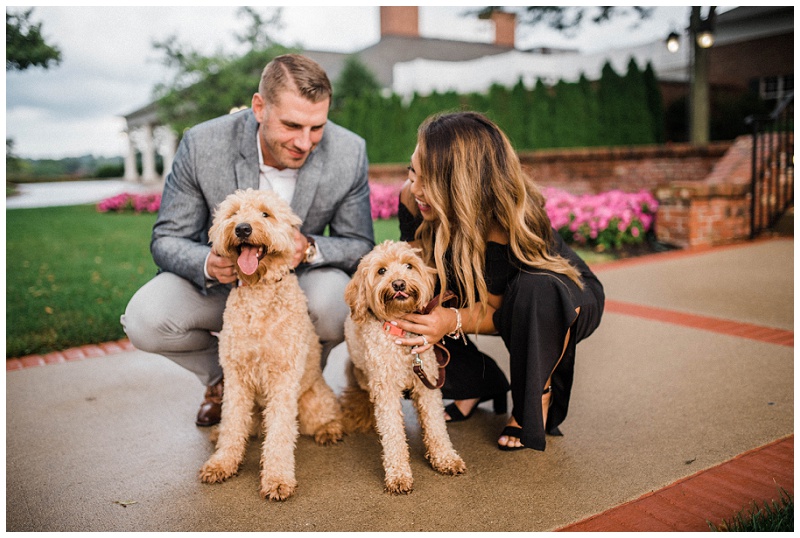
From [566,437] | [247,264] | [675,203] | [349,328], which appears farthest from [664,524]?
[675,203]

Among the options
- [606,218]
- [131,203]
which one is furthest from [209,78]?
[606,218]

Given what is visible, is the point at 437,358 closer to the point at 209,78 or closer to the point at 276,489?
the point at 276,489

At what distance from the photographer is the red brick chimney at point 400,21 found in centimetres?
3506

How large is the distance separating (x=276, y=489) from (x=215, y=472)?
333 mm

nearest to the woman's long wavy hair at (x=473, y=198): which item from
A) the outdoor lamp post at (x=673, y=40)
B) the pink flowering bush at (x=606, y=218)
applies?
the pink flowering bush at (x=606, y=218)

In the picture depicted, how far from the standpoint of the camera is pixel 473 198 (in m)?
2.85

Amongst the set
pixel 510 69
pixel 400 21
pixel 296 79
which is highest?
pixel 400 21

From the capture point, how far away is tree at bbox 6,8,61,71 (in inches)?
265

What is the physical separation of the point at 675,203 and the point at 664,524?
6767 mm

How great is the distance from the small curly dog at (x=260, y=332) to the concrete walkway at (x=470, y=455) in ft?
0.58

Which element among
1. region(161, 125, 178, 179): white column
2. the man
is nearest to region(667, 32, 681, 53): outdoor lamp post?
the man

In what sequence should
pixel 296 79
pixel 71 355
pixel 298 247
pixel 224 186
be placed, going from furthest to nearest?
pixel 71 355 → pixel 224 186 → pixel 296 79 → pixel 298 247

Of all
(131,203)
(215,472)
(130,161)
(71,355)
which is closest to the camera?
(215,472)

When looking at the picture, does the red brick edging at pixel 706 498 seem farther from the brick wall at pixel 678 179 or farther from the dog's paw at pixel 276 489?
the brick wall at pixel 678 179
